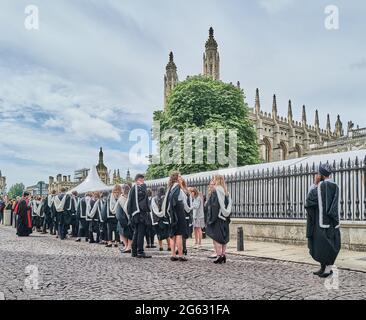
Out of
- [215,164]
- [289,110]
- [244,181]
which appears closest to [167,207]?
[244,181]

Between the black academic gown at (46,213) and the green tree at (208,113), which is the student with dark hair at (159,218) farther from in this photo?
the green tree at (208,113)

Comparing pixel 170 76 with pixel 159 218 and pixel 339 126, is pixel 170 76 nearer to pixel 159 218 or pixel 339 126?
pixel 339 126

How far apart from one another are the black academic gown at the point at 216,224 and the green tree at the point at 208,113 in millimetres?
25095

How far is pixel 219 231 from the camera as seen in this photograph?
8.83 m

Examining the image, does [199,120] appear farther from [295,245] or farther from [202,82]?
[295,245]

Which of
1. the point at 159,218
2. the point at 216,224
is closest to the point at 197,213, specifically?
the point at 159,218

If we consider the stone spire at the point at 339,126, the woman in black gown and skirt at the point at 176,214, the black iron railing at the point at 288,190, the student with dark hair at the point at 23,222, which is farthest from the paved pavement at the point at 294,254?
the stone spire at the point at 339,126

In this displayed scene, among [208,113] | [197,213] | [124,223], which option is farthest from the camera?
[208,113]

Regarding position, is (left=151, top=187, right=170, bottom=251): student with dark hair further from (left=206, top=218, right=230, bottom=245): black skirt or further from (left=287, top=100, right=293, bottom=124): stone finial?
(left=287, top=100, right=293, bottom=124): stone finial

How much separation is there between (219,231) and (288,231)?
15.1 ft

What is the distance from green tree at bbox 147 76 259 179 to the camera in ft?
115

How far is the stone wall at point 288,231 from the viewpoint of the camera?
10836 mm

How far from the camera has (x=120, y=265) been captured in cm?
837
